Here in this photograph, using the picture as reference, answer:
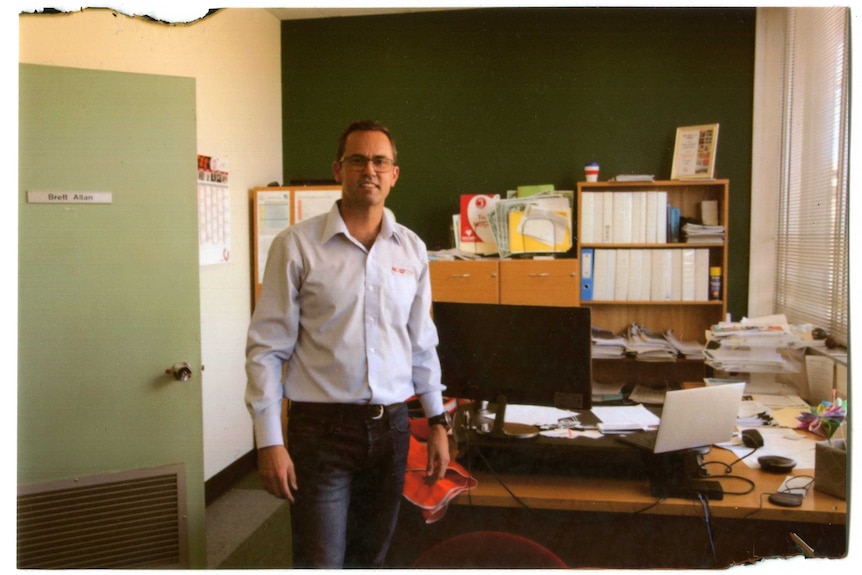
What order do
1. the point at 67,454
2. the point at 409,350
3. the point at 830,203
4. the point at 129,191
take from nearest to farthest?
the point at 409,350 → the point at 67,454 → the point at 129,191 → the point at 830,203

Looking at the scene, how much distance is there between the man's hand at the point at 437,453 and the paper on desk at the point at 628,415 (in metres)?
0.52

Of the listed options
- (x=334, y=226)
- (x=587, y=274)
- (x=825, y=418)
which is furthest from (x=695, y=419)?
(x=587, y=274)

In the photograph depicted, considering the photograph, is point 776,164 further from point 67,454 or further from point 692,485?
point 67,454

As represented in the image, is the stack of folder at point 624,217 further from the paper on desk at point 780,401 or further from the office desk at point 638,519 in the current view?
the office desk at point 638,519

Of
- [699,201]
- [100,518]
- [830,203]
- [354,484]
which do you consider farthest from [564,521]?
[699,201]

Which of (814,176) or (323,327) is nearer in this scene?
(323,327)

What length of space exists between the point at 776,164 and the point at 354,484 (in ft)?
8.98

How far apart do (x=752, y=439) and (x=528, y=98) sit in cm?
225

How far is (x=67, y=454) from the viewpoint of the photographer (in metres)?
1.77

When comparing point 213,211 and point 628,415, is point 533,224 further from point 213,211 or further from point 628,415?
point 213,211

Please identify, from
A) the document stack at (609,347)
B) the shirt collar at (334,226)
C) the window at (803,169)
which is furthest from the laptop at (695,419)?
the document stack at (609,347)

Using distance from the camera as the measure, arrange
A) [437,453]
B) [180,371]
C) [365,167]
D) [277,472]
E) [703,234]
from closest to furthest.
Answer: [277,472], [365,167], [437,453], [180,371], [703,234]

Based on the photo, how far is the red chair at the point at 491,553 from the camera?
3.51ft

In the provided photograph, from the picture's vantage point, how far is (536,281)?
3.10 metres
